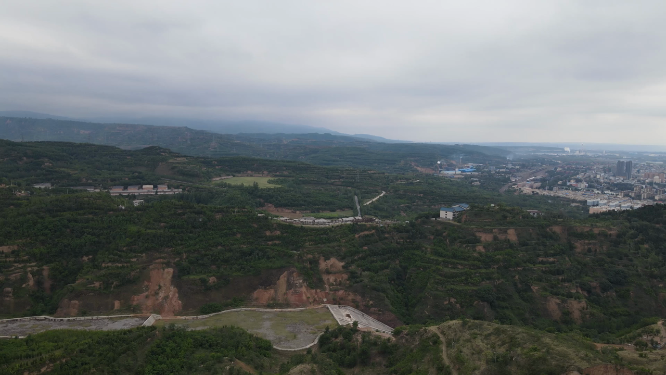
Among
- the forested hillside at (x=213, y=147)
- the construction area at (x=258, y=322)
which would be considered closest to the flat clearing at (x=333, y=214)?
the construction area at (x=258, y=322)

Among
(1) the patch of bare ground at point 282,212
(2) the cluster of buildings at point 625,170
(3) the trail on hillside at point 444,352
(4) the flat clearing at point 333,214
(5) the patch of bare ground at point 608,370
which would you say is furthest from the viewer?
(2) the cluster of buildings at point 625,170

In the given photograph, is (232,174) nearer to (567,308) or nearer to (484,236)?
(484,236)

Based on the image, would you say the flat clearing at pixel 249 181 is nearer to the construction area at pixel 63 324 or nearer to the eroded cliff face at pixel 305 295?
the eroded cliff face at pixel 305 295

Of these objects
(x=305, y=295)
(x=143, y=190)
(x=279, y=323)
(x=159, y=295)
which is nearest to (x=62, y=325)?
(x=159, y=295)

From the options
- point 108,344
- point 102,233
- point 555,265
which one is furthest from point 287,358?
point 555,265

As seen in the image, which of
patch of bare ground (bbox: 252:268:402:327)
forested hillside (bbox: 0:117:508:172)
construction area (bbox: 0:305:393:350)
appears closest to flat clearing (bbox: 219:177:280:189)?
patch of bare ground (bbox: 252:268:402:327)

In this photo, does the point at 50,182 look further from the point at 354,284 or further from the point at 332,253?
the point at 354,284

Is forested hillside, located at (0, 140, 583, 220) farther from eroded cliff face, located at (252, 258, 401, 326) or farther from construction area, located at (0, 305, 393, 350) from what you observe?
construction area, located at (0, 305, 393, 350)
